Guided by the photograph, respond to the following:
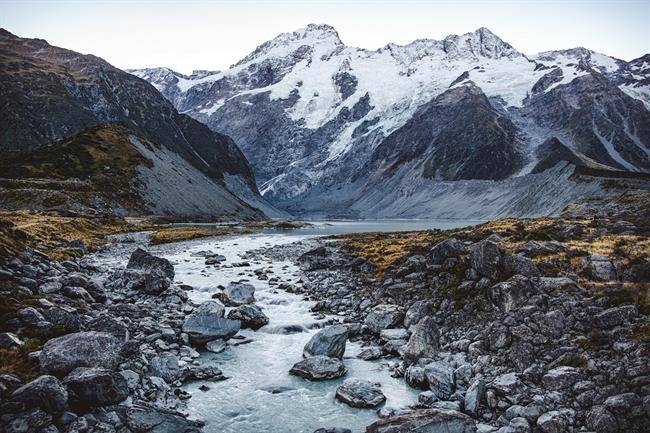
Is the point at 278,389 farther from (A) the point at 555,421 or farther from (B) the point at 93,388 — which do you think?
(A) the point at 555,421

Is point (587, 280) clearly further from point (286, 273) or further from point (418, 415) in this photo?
point (286, 273)

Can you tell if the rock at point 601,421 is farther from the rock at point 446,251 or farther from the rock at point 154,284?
the rock at point 154,284

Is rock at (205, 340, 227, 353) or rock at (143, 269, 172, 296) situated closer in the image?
rock at (205, 340, 227, 353)

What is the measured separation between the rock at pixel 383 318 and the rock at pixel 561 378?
33.5ft

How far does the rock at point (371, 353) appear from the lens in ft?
72.8

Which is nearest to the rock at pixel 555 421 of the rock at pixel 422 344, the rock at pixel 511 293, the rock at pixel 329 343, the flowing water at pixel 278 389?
the flowing water at pixel 278 389

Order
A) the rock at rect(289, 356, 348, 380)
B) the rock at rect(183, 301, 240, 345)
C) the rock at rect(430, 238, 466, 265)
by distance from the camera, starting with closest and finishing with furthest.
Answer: the rock at rect(289, 356, 348, 380)
the rock at rect(183, 301, 240, 345)
the rock at rect(430, 238, 466, 265)

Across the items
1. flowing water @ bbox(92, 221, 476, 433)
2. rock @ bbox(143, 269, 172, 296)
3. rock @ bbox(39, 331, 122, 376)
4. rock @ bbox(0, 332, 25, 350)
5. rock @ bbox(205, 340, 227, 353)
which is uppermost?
rock @ bbox(0, 332, 25, 350)

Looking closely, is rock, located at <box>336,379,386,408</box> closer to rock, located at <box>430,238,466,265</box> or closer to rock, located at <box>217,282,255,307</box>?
rock, located at <box>430,238,466,265</box>

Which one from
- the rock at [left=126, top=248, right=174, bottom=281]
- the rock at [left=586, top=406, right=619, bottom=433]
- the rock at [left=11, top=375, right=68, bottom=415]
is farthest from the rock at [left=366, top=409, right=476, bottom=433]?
the rock at [left=126, top=248, right=174, bottom=281]

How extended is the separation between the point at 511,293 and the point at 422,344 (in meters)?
5.19

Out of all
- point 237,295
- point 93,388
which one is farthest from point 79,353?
point 237,295

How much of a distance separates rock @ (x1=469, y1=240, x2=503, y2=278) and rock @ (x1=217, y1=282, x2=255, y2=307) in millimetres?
16099

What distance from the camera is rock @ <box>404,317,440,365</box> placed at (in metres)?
20.9
